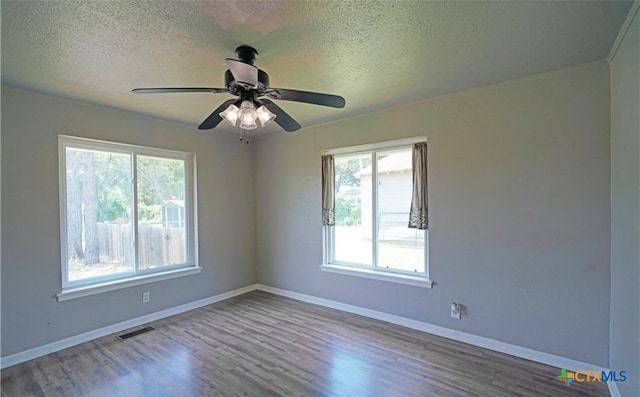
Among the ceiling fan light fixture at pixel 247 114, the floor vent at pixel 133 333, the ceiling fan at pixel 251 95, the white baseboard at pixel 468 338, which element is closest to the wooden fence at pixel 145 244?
the floor vent at pixel 133 333

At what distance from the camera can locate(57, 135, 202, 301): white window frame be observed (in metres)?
3.21

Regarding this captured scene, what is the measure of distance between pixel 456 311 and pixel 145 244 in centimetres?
383

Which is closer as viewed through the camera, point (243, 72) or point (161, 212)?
point (243, 72)

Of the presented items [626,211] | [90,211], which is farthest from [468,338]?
[90,211]

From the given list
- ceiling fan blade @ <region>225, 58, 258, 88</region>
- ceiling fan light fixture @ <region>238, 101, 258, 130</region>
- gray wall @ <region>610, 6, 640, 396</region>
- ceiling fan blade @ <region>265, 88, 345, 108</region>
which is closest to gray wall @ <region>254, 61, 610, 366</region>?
gray wall @ <region>610, 6, 640, 396</region>

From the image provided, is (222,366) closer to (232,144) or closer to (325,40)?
(325,40)

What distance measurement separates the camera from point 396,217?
3.81 metres

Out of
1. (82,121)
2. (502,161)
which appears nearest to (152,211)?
(82,121)

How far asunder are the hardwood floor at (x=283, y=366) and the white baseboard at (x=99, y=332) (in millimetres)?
91

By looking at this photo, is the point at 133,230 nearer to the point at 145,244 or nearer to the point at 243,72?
the point at 145,244

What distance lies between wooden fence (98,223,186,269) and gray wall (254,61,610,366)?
2.68m

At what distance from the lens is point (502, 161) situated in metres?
2.97

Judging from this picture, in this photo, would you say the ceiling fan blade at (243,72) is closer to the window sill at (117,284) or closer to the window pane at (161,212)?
the window pane at (161,212)

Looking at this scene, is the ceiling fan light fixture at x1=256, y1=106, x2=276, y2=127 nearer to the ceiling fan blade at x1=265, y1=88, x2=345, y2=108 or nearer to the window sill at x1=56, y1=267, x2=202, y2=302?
the ceiling fan blade at x1=265, y1=88, x2=345, y2=108
